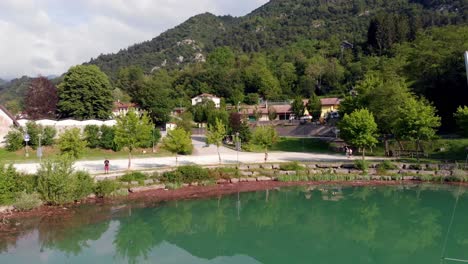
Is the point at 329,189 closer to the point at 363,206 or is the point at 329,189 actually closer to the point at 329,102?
the point at 363,206

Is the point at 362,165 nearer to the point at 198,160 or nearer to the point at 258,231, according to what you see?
the point at 198,160

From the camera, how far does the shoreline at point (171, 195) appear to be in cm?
2120

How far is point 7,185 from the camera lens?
71.8ft

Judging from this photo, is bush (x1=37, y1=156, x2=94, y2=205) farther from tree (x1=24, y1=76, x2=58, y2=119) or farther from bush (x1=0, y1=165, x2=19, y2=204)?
tree (x1=24, y1=76, x2=58, y2=119)

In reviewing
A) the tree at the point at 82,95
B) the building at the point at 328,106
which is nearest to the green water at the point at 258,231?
the tree at the point at 82,95

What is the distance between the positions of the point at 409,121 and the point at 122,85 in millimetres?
93896

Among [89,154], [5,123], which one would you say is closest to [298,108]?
[89,154]

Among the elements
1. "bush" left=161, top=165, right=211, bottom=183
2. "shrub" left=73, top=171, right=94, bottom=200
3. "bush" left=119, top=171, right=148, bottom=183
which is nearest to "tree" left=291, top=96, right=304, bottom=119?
"bush" left=161, top=165, right=211, bottom=183

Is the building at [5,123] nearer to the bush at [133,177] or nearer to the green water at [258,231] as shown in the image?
the bush at [133,177]

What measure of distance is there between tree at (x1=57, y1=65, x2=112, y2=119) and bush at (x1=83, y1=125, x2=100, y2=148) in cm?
1064

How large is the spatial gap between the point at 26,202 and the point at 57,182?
6.19ft

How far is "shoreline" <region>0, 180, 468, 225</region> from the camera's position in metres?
21.2

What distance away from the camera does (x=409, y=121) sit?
34312 millimetres

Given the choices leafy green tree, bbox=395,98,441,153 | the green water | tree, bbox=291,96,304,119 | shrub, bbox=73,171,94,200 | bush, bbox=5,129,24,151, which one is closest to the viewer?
the green water
